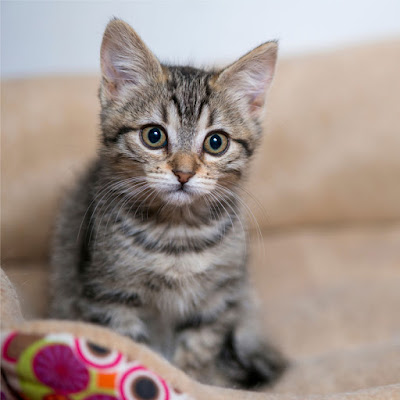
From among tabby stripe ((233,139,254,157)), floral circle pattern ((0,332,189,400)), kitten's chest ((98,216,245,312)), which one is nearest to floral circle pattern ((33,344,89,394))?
floral circle pattern ((0,332,189,400))

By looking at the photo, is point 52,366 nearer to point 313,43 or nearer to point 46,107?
point 46,107

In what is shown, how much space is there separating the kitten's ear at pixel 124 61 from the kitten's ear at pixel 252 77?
0.57 ft

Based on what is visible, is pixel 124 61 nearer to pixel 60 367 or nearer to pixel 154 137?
pixel 154 137

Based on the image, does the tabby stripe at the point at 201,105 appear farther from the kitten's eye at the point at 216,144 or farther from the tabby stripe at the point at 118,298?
the tabby stripe at the point at 118,298

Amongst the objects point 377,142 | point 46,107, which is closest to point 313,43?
point 377,142

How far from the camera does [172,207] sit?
1320mm

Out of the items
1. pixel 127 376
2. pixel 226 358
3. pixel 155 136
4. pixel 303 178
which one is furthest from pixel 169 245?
pixel 303 178

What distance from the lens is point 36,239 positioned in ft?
6.78

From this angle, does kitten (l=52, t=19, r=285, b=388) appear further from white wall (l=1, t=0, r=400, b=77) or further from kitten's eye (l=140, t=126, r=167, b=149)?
white wall (l=1, t=0, r=400, b=77)

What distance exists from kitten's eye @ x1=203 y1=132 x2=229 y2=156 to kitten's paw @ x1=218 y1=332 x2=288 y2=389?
0.54 meters

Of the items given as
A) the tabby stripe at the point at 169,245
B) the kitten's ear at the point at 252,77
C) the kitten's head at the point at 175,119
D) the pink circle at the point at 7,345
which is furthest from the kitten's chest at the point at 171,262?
the pink circle at the point at 7,345

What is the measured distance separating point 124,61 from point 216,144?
0.31 meters

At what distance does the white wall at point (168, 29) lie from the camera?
2.13 meters

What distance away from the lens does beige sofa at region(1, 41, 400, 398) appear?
1.94m
